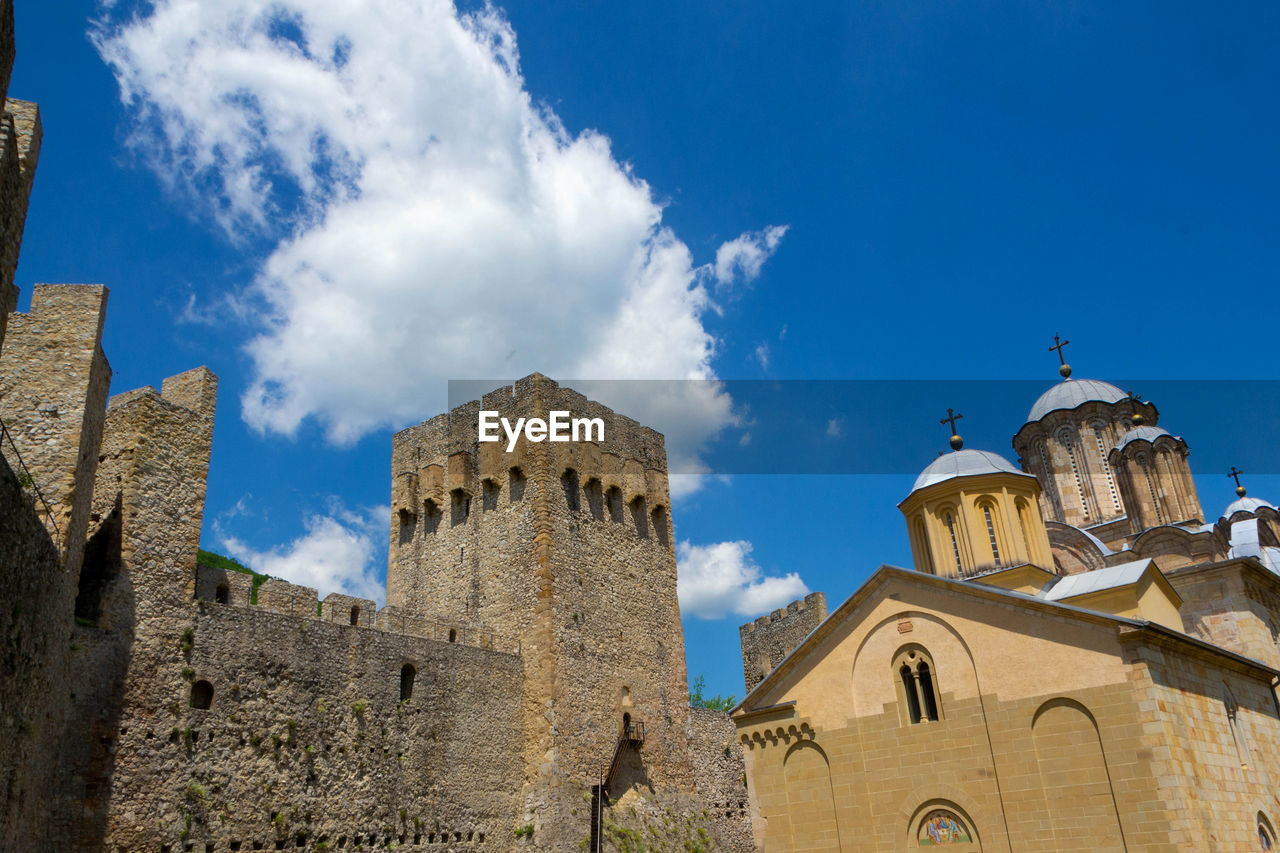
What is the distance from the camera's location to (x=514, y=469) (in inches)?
861

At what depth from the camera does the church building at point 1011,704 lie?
520 inches

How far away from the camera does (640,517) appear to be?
23922 mm

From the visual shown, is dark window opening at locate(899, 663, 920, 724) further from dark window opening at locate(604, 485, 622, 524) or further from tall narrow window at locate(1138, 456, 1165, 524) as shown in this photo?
tall narrow window at locate(1138, 456, 1165, 524)

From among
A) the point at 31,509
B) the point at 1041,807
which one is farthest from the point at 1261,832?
the point at 31,509

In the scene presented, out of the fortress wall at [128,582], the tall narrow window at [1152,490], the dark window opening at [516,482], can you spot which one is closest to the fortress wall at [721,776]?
the dark window opening at [516,482]

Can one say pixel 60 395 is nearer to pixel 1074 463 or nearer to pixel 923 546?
pixel 923 546

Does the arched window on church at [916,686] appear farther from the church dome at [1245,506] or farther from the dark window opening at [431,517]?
the church dome at [1245,506]

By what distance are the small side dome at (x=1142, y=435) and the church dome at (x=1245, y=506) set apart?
2795 millimetres

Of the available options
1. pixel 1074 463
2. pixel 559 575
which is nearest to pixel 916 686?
pixel 559 575

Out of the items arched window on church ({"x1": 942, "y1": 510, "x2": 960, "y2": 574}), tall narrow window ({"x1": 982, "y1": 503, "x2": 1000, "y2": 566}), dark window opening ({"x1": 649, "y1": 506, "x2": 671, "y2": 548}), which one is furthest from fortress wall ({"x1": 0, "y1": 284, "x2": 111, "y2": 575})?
tall narrow window ({"x1": 982, "y1": 503, "x2": 1000, "y2": 566})

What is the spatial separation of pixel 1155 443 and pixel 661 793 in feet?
60.0

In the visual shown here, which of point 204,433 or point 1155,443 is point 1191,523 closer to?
point 1155,443

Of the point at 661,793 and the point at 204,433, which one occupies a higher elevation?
the point at 204,433

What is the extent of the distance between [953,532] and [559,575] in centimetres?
865
